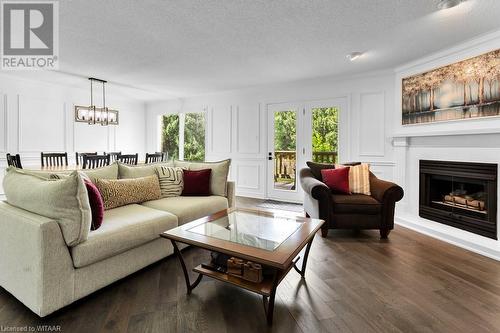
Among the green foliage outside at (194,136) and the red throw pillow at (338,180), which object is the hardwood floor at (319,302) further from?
the green foliage outside at (194,136)

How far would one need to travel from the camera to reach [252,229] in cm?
205

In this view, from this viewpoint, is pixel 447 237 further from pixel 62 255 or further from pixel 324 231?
pixel 62 255

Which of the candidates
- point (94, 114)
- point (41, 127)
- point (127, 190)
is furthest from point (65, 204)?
point (41, 127)

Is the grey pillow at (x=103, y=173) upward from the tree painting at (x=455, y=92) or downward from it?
downward

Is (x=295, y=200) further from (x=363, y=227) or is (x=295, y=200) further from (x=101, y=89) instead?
(x=101, y=89)

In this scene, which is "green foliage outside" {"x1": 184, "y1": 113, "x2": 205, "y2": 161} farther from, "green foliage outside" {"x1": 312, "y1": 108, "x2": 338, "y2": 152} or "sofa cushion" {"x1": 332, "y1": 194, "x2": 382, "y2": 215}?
"sofa cushion" {"x1": 332, "y1": 194, "x2": 382, "y2": 215}

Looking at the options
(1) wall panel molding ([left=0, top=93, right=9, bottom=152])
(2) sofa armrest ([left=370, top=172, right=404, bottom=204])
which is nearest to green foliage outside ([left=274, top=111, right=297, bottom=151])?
(2) sofa armrest ([left=370, top=172, right=404, bottom=204])

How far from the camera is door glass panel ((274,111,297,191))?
5066mm

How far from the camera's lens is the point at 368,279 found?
212 centimetres

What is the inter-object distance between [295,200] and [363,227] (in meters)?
2.10

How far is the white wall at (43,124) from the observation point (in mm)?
4582

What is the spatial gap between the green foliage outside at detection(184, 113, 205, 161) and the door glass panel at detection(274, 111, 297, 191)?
2.02m

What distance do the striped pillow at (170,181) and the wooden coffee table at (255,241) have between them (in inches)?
41.4

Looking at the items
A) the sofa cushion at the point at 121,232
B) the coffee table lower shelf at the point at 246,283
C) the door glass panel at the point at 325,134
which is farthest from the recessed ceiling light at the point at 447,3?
the sofa cushion at the point at 121,232
